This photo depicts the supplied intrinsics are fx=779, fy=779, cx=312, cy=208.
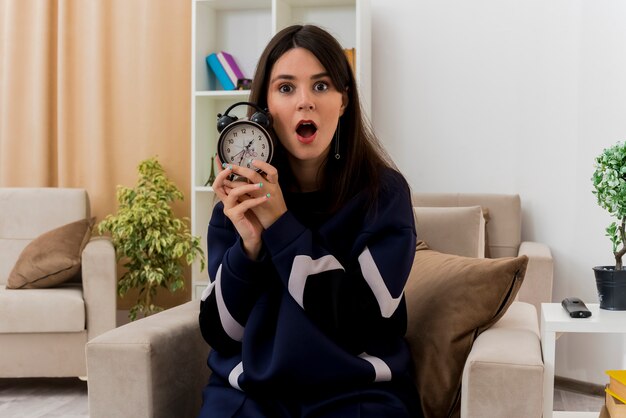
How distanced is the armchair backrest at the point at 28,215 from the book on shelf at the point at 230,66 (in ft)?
3.09

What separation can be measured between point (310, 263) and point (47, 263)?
7.21 ft

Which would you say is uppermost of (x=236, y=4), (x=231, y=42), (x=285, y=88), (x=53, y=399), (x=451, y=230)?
(x=236, y=4)

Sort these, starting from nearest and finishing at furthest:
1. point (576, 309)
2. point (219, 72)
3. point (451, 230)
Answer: point (576, 309)
point (451, 230)
point (219, 72)

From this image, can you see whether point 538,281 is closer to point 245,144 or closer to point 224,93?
point 224,93

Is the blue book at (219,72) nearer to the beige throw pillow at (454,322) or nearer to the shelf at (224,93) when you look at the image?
the shelf at (224,93)

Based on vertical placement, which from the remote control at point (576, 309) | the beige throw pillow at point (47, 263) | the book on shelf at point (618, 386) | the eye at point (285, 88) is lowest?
the book on shelf at point (618, 386)

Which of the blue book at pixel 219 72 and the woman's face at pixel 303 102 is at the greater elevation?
the blue book at pixel 219 72

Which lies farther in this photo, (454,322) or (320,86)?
(454,322)

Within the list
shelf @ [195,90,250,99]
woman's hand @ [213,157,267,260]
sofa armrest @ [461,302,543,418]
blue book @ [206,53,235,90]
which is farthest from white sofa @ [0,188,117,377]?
sofa armrest @ [461,302,543,418]

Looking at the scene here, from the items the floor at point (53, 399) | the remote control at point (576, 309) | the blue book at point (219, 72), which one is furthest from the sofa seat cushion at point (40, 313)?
the remote control at point (576, 309)

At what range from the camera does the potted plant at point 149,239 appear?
362cm

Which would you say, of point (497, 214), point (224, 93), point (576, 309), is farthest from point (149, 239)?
point (576, 309)

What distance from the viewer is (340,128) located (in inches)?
62.1

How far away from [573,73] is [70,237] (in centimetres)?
231
